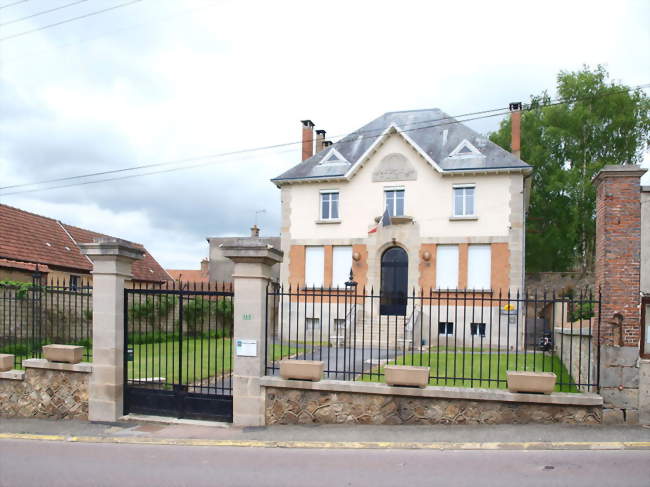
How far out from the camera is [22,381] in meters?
10.5

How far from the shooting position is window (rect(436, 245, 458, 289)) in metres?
24.1

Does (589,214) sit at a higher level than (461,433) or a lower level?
higher

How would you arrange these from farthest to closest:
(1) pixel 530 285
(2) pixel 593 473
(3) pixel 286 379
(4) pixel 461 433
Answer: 1. (1) pixel 530 285
2. (3) pixel 286 379
3. (4) pixel 461 433
4. (2) pixel 593 473

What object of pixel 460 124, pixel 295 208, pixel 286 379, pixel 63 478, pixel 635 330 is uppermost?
pixel 460 124

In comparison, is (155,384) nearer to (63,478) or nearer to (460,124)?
(63,478)

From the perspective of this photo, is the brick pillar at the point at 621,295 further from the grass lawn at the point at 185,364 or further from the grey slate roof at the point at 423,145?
the grey slate roof at the point at 423,145

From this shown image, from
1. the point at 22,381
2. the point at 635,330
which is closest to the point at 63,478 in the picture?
the point at 22,381

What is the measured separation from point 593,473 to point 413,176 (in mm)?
19147

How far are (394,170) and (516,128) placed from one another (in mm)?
5748

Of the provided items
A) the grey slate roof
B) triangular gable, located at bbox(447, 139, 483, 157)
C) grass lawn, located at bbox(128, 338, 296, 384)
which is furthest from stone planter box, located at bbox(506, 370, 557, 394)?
triangular gable, located at bbox(447, 139, 483, 157)

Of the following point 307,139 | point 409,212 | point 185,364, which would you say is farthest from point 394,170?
point 185,364

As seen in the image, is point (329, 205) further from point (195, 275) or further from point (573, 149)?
point (195, 275)

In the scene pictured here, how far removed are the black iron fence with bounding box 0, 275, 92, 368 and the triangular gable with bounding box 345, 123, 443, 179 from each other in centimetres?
1301

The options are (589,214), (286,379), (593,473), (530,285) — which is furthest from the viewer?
(589,214)
